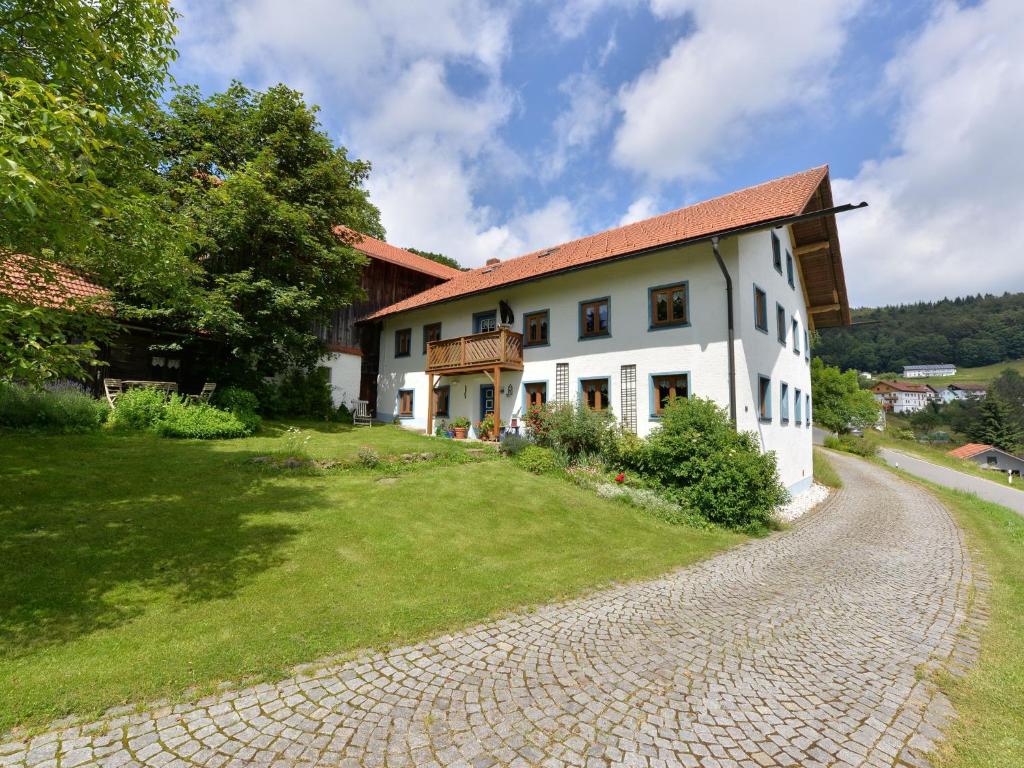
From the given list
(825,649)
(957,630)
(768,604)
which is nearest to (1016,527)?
(957,630)

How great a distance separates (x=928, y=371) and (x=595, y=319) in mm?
181470

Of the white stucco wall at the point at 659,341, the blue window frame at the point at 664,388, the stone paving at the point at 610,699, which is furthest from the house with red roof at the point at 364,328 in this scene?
the stone paving at the point at 610,699

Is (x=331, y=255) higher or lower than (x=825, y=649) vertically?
higher

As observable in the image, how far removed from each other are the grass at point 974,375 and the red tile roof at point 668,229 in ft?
519

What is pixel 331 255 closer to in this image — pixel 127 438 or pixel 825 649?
pixel 127 438

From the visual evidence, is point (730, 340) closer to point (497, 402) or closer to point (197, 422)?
point (497, 402)

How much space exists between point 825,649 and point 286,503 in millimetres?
7834

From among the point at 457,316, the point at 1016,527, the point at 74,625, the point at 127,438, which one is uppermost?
the point at 457,316

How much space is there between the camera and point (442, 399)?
2008 cm

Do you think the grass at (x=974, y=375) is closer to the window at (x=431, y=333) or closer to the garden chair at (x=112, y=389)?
the window at (x=431, y=333)

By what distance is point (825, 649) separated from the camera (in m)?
4.55

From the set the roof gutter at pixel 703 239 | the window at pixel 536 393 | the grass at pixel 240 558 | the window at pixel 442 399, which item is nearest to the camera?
the grass at pixel 240 558

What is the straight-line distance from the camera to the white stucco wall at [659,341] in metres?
12.8

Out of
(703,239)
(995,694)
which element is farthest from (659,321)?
(995,694)
